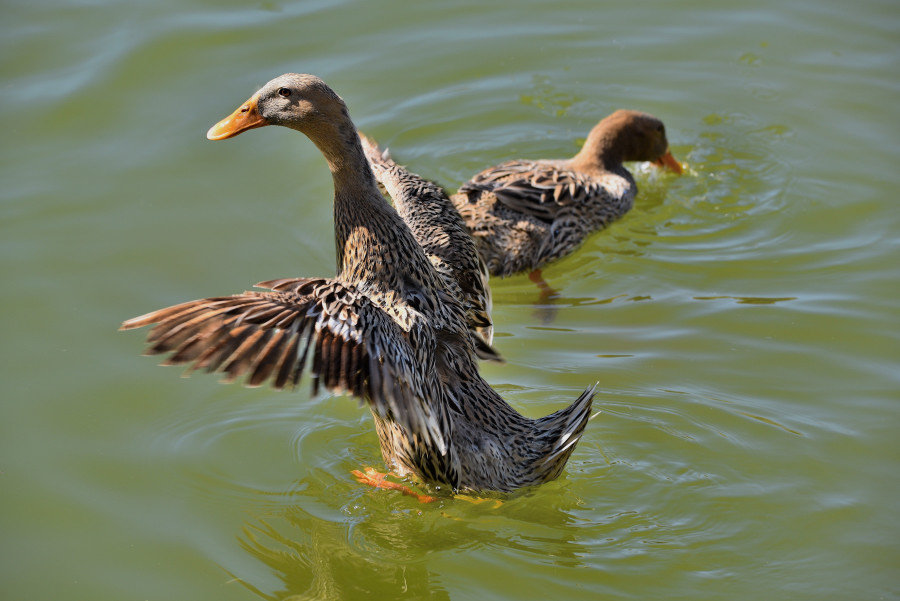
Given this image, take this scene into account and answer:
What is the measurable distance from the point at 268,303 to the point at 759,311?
3.56m

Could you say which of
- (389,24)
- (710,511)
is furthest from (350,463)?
(389,24)

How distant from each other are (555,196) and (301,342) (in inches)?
137

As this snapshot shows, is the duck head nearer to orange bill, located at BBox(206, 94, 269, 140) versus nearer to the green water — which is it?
the green water

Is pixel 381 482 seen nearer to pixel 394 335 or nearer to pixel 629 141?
pixel 394 335

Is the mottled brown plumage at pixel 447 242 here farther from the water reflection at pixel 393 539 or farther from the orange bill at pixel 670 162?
the orange bill at pixel 670 162

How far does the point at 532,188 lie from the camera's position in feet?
23.0

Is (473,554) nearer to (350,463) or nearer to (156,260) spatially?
(350,463)

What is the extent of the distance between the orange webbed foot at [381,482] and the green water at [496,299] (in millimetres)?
53

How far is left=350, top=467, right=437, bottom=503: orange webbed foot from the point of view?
4.83m

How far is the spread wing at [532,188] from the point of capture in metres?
6.91

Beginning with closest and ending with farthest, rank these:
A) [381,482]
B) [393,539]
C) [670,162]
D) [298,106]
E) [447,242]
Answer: [298,106], [393,539], [381,482], [447,242], [670,162]

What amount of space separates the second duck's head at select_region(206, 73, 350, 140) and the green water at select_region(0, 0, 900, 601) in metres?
1.61

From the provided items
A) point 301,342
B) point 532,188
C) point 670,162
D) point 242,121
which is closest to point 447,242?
point 242,121

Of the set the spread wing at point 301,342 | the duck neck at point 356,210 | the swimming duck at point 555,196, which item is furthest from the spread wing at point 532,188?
the spread wing at point 301,342
